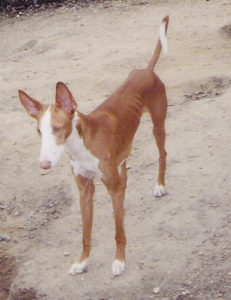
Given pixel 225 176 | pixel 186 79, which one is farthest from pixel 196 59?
pixel 225 176

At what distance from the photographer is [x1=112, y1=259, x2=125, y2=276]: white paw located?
15.4 feet

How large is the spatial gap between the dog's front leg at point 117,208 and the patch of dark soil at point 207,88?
10.2ft

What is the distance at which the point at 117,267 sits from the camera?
471cm

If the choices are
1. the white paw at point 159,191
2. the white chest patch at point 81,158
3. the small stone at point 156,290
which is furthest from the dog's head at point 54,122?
the white paw at point 159,191

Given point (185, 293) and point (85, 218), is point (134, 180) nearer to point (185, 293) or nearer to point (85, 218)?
point (85, 218)

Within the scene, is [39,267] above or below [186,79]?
above

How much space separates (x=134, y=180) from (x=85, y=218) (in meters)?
1.34

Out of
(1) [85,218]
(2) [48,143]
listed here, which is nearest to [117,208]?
(1) [85,218]

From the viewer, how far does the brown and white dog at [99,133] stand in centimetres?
392

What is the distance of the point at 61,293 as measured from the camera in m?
4.64

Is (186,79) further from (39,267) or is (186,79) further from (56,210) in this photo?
(39,267)

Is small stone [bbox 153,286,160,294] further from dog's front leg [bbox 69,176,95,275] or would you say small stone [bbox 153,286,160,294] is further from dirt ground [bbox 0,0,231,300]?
dog's front leg [bbox 69,176,95,275]

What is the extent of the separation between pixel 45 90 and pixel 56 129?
4518 millimetres

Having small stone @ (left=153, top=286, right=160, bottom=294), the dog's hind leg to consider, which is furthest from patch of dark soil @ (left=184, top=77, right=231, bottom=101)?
small stone @ (left=153, top=286, right=160, bottom=294)
